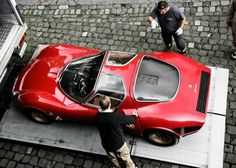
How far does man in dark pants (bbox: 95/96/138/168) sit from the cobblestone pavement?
0.95m

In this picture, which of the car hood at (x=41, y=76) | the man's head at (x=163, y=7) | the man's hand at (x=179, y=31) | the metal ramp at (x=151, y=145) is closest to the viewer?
the metal ramp at (x=151, y=145)

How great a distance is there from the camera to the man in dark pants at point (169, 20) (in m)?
7.53

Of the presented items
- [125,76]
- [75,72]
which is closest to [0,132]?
[75,72]

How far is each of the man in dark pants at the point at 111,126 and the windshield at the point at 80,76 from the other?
0.94 meters

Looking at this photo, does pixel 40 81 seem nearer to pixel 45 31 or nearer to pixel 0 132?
pixel 0 132

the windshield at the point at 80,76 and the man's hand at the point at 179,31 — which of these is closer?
the windshield at the point at 80,76

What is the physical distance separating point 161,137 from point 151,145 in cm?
32

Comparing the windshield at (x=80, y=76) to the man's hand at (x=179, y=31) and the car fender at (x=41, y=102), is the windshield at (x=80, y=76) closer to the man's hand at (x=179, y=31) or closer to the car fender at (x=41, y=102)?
the car fender at (x=41, y=102)

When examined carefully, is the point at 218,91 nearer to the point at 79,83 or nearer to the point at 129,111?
the point at 129,111

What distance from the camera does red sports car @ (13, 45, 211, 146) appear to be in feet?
20.9

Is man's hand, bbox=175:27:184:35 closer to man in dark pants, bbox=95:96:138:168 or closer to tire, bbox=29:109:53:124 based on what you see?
man in dark pants, bbox=95:96:138:168

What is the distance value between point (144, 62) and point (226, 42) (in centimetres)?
254

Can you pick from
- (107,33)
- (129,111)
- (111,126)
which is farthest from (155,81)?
(107,33)

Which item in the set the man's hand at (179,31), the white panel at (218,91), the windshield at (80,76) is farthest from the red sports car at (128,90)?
the man's hand at (179,31)
